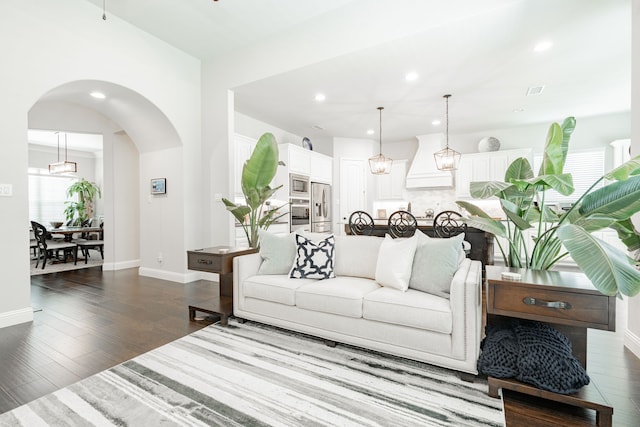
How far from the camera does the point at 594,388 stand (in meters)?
1.59

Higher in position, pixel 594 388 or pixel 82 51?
pixel 82 51

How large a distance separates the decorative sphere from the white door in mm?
2710

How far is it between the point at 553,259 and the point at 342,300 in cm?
144

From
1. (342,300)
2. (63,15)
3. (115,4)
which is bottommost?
(342,300)

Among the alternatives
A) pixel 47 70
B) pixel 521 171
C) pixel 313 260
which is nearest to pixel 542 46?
pixel 521 171

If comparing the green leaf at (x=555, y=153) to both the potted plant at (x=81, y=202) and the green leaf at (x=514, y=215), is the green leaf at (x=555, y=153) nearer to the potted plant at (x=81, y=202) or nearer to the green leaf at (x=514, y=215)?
the green leaf at (x=514, y=215)

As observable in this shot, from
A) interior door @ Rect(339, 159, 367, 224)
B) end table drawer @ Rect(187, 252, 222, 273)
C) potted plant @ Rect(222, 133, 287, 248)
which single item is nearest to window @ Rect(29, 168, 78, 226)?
interior door @ Rect(339, 159, 367, 224)

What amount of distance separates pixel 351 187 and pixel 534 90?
4.08 m

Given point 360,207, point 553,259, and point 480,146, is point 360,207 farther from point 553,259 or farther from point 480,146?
point 553,259

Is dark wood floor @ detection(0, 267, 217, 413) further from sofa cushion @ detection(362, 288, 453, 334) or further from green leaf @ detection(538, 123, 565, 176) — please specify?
green leaf @ detection(538, 123, 565, 176)

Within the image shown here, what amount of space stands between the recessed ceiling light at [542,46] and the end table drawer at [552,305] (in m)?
3.20

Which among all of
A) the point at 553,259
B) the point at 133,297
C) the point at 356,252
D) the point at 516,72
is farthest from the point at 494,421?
the point at 516,72

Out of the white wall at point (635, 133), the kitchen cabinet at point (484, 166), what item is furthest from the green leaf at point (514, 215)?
the kitchen cabinet at point (484, 166)

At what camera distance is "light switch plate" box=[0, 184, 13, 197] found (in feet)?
9.43
